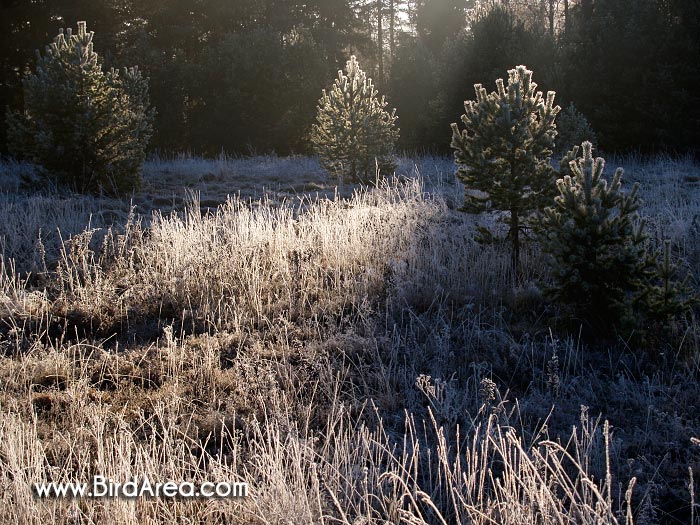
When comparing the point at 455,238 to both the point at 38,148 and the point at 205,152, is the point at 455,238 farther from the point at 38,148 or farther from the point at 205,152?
the point at 205,152

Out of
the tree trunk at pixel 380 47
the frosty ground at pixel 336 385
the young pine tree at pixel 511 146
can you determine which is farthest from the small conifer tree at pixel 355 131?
the tree trunk at pixel 380 47

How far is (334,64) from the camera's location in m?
22.4

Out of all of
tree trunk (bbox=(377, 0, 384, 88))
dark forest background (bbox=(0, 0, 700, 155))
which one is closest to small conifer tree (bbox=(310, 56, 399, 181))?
dark forest background (bbox=(0, 0, 700, 155))

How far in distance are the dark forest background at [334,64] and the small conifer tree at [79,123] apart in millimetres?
9045

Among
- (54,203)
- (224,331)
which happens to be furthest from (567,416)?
(54,203)

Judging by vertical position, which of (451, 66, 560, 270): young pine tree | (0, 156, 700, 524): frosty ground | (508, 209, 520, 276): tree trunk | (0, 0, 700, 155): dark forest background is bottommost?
(0, 156, 700, 524): frosty ground

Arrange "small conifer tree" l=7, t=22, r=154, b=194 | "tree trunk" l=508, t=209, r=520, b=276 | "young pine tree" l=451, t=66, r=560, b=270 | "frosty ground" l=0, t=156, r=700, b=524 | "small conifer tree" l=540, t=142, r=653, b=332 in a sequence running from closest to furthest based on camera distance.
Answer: "frosty ground" l=0, t=156, r=700, b=524, "small conifer tree" l=540, t=142, r=653, b=332, "young pine tree" l=451, t=66, r=560, b=270, "tree trunk" l=508, t=209, r=520, b=276, "small conifer tree" l=7, t=22, r=154, b=194

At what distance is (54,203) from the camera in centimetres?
866

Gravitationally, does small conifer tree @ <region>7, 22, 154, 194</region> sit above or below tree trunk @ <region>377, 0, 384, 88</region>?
below

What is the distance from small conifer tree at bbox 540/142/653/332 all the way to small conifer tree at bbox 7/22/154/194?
26.5 ft

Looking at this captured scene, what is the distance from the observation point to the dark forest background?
17.0 m

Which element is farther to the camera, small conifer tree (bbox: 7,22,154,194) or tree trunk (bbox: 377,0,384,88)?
tree trunk (bbox: 377,0,384,88)

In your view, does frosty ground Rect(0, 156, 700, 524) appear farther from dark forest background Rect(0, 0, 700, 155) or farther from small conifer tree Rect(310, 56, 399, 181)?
dark forest background Rect(0, 0, 700, 155)

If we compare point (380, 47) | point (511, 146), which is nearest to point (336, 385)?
point (511, 146)
